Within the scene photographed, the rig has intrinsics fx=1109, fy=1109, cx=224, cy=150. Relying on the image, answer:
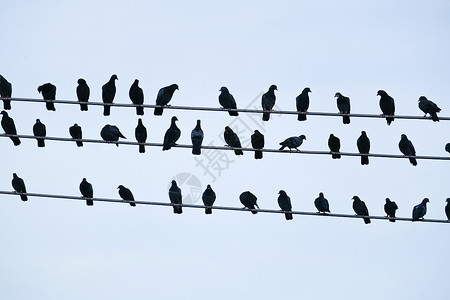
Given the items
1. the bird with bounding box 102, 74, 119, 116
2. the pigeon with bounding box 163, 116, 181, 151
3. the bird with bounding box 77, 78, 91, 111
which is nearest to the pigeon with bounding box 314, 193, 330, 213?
the pigeon with bounding box 163, 116, 181, 151

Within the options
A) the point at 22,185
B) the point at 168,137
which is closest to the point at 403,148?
the point at 168,137

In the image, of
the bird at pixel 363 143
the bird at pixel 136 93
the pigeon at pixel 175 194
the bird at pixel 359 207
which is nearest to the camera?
the bird at pixel 136 93

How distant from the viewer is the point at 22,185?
21.2 m

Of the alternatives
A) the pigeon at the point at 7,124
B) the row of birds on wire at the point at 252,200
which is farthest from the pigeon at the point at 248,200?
the pigeon at the point at 7,124

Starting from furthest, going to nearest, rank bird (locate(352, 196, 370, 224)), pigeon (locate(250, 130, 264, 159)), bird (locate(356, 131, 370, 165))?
bird (locate(352, 196, 370, 224)) → pigeon (locate(250, 130, 264, 159)) → bird (locate(356, 131, 370, 165))

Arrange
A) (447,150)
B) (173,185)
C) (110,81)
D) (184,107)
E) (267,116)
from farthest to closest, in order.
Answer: (447,150) → (173,185) → (110,81) → (267,116) → (184,107)

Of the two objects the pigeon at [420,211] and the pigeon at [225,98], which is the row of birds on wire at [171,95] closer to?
the pigeon at [225,98]

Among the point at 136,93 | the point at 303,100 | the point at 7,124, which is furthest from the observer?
the point at 7,124

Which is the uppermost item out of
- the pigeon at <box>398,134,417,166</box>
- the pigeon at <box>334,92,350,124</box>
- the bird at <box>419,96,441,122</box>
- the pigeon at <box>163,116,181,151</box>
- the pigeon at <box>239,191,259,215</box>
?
the pigeon at <box>334,92,350,124</box>

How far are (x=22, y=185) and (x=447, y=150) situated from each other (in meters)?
8.67

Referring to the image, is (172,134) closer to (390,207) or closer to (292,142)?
(292,142)

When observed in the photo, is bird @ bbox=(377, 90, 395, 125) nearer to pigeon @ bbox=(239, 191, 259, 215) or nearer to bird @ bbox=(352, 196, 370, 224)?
bird @ bbox=(352, 196, 370, 224)

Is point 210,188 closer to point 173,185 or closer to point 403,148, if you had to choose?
point 173,185

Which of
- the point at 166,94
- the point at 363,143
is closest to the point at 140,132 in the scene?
the point at 166,94
